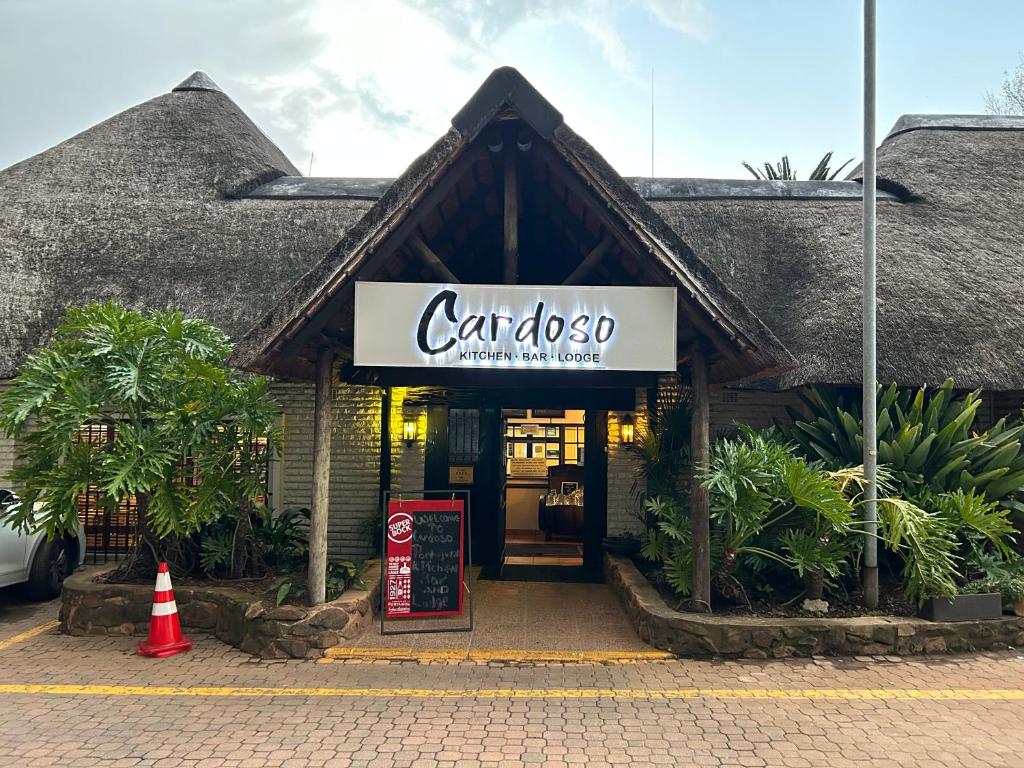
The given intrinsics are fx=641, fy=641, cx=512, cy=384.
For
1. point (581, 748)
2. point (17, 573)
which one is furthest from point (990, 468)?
point (17, 573)

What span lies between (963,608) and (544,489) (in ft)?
23.9

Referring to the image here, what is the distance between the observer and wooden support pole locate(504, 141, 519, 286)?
20.0 ft

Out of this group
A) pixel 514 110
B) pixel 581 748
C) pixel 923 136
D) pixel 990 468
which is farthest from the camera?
pixel 923 136

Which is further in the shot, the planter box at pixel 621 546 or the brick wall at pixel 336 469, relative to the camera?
the brick wall at pixel 336 469

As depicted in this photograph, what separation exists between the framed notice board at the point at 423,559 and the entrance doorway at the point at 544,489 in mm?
3335

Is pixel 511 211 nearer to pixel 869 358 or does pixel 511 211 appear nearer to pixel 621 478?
pixel 869 358

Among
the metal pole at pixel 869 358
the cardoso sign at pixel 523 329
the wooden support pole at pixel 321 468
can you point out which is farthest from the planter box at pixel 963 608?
the wooden support pole at pixel 321 468

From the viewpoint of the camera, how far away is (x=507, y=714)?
4.75 m

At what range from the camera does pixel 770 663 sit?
575cm

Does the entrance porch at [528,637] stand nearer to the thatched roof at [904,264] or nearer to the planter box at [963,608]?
the planter box at [963,608]

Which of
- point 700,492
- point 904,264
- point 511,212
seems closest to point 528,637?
point 700,492

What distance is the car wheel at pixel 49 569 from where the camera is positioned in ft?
25.5

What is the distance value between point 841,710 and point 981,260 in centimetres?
736

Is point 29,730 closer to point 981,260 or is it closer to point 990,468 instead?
point 990,468
